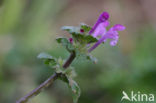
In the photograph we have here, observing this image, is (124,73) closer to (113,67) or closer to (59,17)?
(113,67)

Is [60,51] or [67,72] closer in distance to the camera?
[67,72]

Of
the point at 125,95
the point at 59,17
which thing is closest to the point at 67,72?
the point at 125,95

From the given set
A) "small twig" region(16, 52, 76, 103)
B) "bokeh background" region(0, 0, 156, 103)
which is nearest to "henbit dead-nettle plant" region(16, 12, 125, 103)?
"small twig" region(16, 52, 76, 103)

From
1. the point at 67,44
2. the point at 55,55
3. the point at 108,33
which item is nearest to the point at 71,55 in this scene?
the point at 67,44

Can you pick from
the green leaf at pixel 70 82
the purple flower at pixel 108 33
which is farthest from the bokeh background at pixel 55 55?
the green leaf at pixel 70 82

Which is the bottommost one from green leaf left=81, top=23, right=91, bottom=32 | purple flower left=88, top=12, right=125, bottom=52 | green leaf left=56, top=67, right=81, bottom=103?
green leaf left=56, top=67, right=81, bottom=103

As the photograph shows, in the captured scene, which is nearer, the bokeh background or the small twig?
the small twig

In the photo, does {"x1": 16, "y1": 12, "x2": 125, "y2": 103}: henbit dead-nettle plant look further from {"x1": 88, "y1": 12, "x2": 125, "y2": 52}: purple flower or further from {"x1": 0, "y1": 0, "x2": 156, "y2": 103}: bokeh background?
{"x1": 0, "y1": 0, "x2": 156, "y2": 103}: bokeh background

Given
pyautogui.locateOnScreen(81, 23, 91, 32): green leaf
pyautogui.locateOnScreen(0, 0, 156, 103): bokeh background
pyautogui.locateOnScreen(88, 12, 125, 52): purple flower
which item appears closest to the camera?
pyautogui.locateOnScreen(81, 23, 91, 32): green leaf

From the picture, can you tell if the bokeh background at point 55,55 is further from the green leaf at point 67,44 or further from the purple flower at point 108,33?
the green leaf at point 67,44
